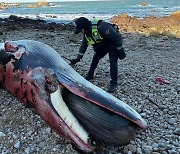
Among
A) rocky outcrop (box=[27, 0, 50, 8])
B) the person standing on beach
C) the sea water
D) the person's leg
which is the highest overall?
the person standing on beach

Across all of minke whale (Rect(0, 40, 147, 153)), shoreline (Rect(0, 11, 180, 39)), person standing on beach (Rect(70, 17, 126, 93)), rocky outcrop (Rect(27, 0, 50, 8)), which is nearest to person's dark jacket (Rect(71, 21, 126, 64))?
person standing on beach (Rect(70, 17, 126, 93))

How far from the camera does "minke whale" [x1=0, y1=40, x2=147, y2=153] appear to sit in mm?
4496

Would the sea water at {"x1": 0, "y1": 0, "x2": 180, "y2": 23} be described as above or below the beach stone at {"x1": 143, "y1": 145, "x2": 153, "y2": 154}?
below

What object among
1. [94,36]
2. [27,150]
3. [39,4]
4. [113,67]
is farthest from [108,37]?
[39,4]

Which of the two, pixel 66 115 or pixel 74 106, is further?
pixel 74 106

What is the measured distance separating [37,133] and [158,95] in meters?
2.77

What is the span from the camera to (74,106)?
4781 mm

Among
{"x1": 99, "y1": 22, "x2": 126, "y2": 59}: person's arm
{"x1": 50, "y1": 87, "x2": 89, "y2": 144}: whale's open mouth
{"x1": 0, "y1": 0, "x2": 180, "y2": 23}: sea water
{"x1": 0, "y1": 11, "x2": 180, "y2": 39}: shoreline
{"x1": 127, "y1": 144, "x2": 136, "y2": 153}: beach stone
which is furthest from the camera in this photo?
{"x1": 0, "y1": 0, "x2": 180, "y2": 23}: sea water

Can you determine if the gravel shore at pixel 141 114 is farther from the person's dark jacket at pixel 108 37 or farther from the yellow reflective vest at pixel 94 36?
the yellow reflective vest at pixel 94 36

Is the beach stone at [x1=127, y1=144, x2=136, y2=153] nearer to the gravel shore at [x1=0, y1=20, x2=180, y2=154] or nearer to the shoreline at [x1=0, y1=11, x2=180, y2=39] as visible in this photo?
the gravel shore at [x1=0, y1=20, x2=180, y2=154]

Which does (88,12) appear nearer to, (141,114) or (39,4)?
(39,4)

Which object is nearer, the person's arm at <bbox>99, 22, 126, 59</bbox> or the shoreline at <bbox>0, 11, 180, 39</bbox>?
the person's arm at <bbox>99, 22, 126, 59</bbox>

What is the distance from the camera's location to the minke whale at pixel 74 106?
450 cm

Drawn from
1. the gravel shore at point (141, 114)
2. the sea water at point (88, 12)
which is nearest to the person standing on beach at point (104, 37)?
the gravel shore at point (141, 114)
